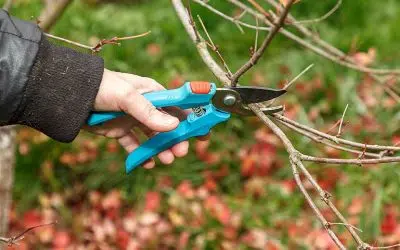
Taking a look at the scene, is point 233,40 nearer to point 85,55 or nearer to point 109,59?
point 109,59

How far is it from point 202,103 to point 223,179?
1.72 m

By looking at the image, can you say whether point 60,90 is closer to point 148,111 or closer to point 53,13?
point 148,111

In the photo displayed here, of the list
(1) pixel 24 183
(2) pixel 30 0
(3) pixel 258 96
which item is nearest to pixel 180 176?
(1) pixel 24 183

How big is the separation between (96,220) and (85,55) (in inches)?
67.0

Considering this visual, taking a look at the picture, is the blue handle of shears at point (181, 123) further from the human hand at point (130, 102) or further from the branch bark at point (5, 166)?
the branch bark at point (5, 166)

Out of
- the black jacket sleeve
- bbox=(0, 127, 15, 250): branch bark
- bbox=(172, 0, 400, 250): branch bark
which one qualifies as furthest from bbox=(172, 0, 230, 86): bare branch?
bbox=(0, 127, 15, 250): branch bark

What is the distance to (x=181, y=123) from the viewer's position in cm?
187

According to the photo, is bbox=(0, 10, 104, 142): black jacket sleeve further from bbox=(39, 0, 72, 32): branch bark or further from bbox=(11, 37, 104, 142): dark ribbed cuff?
bbox=(39, 0, 72, 32): branch bark

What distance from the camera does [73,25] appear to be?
13.9 ft

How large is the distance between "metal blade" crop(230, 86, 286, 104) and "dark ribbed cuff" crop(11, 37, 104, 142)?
1.25 feet

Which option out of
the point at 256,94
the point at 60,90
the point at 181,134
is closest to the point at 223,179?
the point at 181,134

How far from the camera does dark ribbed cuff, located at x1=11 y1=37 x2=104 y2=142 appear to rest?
1.68m

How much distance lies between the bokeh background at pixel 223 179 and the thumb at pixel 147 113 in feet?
4.39

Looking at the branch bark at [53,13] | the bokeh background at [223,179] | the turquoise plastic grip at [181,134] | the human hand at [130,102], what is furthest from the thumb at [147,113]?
the bokeh background at [223,179]
